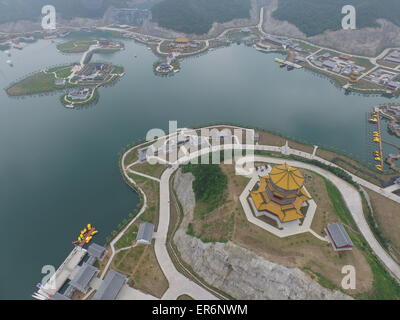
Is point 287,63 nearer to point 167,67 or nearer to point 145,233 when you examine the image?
point 167,67

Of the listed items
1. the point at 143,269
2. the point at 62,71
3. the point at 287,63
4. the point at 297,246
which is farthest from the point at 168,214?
the point at 287,63

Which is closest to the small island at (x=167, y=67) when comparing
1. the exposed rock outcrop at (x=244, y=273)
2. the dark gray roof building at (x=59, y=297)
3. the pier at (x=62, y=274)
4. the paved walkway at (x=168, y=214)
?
the paved walkway at (x=168, y=214)

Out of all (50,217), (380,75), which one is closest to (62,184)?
(50,217)

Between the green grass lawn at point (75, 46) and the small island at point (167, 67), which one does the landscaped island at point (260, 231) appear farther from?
the green grass lawn at point (75, 46)

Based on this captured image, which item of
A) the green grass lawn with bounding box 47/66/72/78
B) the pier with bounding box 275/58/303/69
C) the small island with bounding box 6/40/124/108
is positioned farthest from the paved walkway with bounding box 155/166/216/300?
the pier with bounding box 275/58/303/69

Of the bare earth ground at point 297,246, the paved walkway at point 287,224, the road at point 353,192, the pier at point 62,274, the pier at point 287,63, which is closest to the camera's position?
the bare earth ground at point 297,246

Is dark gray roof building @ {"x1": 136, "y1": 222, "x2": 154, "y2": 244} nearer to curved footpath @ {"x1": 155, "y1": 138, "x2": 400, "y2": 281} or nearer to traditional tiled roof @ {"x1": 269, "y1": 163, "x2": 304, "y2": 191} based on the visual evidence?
curved footpath @ {"x1": 155, "y1": 138, "x2": 400, "y2": 281}
